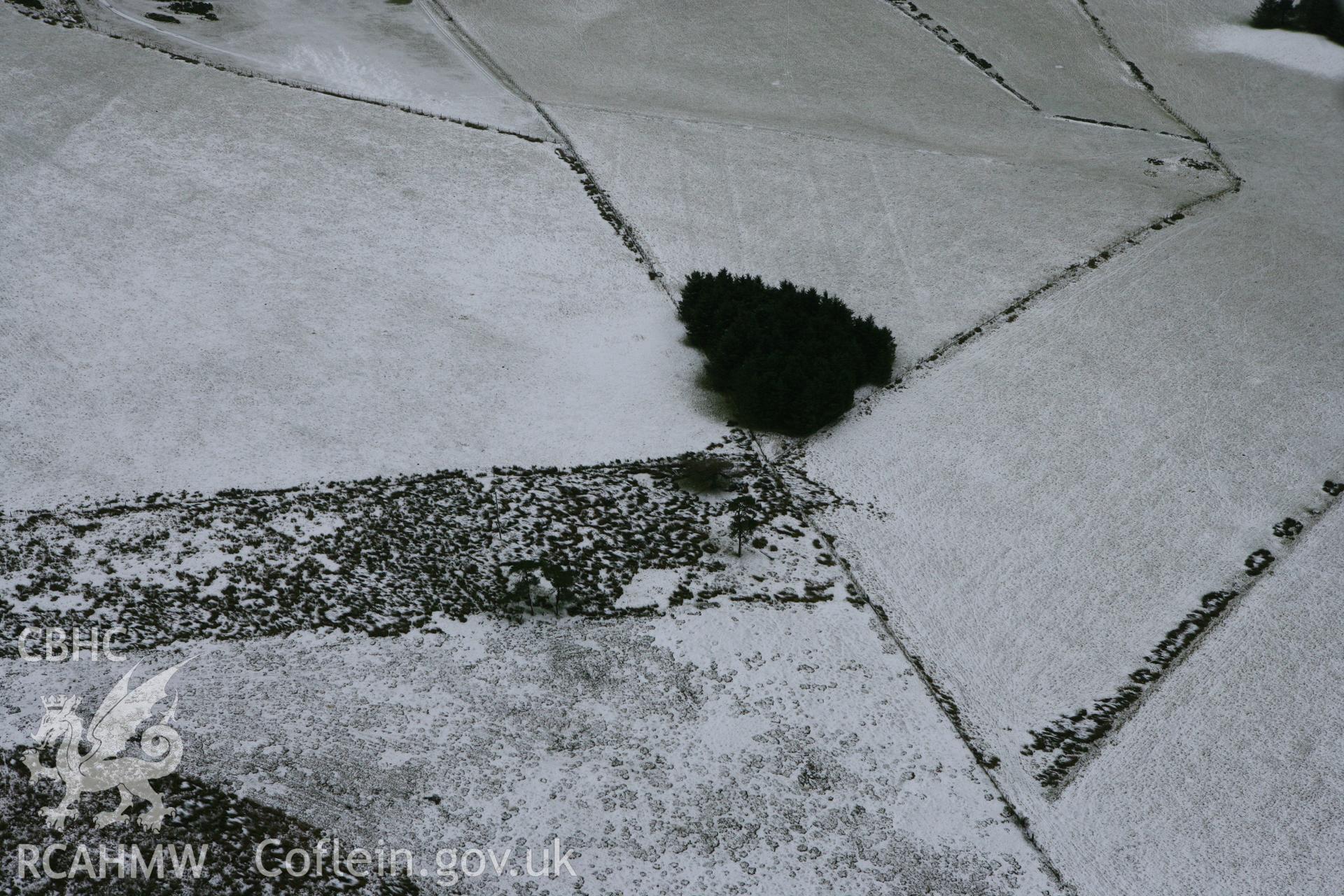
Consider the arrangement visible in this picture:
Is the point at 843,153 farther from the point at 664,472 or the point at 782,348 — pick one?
the point at 664,472

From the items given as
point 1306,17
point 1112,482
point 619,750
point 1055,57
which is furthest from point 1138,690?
point 1306,17

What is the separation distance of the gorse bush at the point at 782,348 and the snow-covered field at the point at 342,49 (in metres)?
13.6

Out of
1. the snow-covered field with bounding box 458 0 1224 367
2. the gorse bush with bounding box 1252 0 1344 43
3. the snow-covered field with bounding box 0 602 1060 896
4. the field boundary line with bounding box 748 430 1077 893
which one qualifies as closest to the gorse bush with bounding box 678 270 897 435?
the snow-covered field with bounding box 458 0 1224 367

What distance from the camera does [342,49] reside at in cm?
4038

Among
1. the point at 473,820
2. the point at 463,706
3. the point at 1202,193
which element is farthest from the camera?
the point at 1202,193

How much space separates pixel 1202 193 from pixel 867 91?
1335 cm

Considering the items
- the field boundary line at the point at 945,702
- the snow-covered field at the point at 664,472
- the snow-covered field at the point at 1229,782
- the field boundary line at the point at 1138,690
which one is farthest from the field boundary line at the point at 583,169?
the snow-covered field at the point at 1229,782

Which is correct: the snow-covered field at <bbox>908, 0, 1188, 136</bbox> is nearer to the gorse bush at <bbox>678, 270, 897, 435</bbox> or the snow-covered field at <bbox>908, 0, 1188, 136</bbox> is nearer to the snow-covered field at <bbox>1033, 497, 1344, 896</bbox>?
the gorse bush at <bbox>678, 270, 897, 435</bbox>

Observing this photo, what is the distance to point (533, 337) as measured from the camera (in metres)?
26.3

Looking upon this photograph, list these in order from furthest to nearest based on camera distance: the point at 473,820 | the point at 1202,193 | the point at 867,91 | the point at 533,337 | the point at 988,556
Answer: the point at 867,91
the point at 1202,193
the point at 533,337
the point at 988,556
the point at 473,820

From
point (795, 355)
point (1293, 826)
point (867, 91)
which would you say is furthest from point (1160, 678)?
point (867, 91)

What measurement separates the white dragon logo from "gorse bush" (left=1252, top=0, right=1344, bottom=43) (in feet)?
174

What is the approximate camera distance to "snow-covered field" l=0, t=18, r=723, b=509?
2167 centimetres

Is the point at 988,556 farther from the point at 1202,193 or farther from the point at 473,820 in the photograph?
the point at 1202,193
